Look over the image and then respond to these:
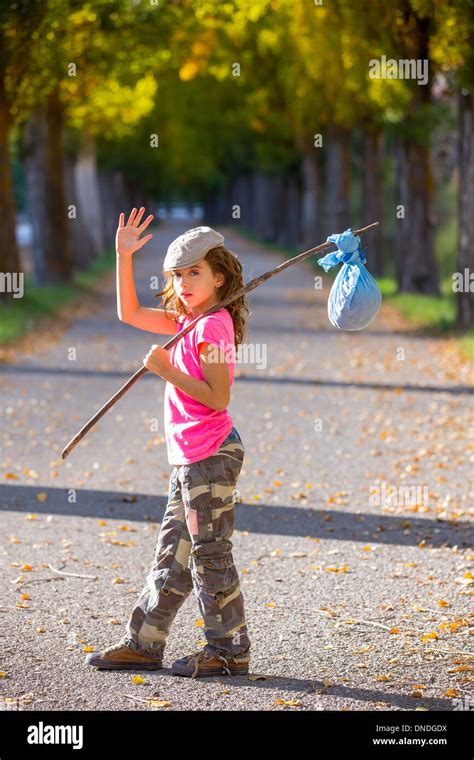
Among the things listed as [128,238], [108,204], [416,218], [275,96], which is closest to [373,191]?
[416,218]

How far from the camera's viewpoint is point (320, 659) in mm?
5496

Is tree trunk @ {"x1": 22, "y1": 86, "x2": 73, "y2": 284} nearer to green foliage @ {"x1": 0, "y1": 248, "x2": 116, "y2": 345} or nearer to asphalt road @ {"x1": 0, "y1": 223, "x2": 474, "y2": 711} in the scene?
green foliage @ {"x1": 0, "y1": 248, "x2": 116, "y2": 345}

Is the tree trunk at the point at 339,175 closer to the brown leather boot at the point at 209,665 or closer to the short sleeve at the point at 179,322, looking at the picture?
the short sleeve at the point at 179,322

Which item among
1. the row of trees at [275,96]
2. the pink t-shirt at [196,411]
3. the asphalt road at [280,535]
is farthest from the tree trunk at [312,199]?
the pink t-shirt at [196,411]

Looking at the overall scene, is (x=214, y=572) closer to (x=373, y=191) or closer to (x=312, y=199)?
(x=373, y=191)

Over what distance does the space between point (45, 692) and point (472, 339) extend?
42.3ft

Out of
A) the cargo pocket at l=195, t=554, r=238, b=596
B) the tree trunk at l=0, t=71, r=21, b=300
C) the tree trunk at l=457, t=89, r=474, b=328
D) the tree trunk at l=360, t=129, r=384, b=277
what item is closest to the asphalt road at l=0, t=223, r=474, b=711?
the cargo pocket at l=195, t=554, r=238, b=596

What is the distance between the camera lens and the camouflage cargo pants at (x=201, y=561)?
5.09 meters

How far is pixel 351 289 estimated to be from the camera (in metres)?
5.01

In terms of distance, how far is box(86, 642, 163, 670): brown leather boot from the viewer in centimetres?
529

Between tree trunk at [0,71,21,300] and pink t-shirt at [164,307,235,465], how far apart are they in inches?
684

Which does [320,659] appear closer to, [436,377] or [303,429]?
[303,429]

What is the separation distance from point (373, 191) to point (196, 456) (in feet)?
89.3
